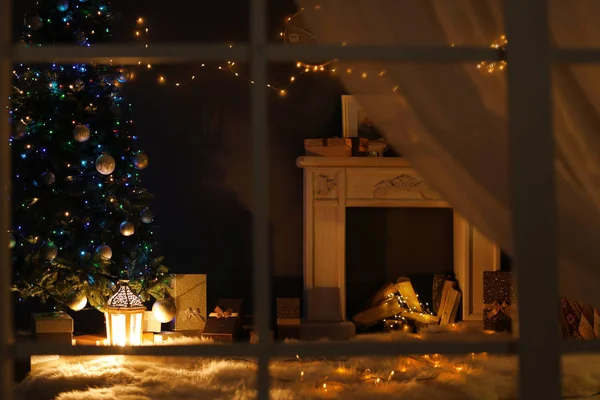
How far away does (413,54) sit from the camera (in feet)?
3.47

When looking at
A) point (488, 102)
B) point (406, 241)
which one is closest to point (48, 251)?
point (406, 241)

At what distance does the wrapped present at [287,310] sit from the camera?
4238 millimetres

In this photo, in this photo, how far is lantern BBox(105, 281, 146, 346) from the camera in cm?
368

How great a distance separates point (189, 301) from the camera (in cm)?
435

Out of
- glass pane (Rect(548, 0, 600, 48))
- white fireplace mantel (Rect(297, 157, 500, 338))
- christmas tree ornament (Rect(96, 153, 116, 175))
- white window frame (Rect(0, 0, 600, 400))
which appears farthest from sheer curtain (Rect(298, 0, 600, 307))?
white fireplace mantel (Rect(297, 157, 500, 338))

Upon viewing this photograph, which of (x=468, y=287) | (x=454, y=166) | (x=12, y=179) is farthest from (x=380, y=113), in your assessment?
(x=468, y=287)

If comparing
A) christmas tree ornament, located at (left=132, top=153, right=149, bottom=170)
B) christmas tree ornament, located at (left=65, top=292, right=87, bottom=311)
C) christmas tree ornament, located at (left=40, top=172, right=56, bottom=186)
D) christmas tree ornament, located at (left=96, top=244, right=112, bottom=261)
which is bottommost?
christmas tree ornament, located at (left=65, top=292, right=87, bottom=311)

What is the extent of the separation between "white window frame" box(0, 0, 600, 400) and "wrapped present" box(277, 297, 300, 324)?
10.5 ft

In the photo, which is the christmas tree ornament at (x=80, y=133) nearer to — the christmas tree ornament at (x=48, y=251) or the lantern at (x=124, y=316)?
the christmas tree ornament at (x=48, y=251)

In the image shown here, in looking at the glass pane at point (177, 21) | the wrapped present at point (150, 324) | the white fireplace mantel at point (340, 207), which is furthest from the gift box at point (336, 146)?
the wrapped present at point (150, 324)

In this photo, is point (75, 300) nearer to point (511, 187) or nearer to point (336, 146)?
point (336, 146)

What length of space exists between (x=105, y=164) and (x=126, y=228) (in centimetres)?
36

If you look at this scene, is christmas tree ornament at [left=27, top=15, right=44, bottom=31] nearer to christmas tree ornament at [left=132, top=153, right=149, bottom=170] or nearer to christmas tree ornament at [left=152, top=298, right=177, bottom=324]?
christmas tree ornament at [left=132, top=153, right=149, bottom=170]

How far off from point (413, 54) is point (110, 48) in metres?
0.45
